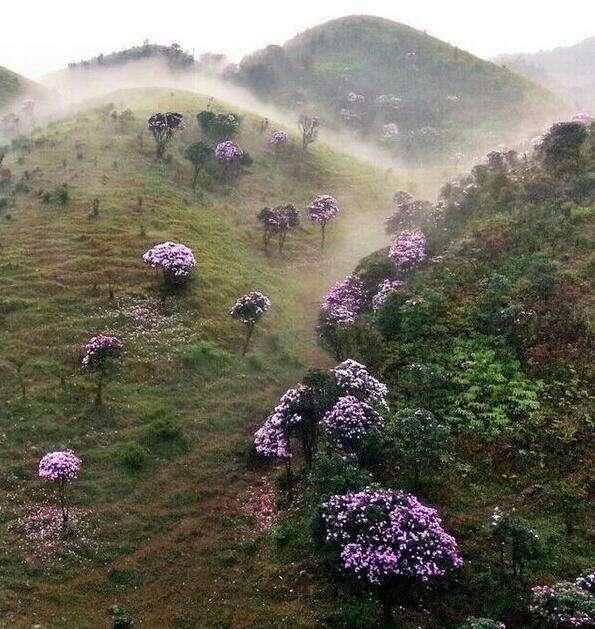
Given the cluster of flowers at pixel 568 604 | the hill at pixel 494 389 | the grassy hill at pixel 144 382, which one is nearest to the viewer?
the cluster of flowers at pixel 568 604

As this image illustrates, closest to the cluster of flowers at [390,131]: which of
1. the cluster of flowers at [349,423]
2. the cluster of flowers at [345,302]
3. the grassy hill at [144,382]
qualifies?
the grassy hill at [144,382]

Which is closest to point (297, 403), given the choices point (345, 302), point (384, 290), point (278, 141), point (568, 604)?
point (568, 604)

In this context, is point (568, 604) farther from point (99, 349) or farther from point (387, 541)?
point (99, 349)

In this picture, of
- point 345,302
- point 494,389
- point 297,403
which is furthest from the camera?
point 345,302

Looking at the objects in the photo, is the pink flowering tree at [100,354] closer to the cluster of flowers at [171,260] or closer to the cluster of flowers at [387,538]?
the cluster of flowers at [171,260]

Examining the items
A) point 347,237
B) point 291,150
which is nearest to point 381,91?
point 291,150

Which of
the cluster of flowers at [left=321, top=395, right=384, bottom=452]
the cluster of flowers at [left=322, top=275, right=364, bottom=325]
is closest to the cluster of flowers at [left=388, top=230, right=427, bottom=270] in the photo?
the cluster of flowers at [left=322, top=275, right=364, bottom=325]

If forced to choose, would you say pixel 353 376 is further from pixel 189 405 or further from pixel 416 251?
pixel 416 251
